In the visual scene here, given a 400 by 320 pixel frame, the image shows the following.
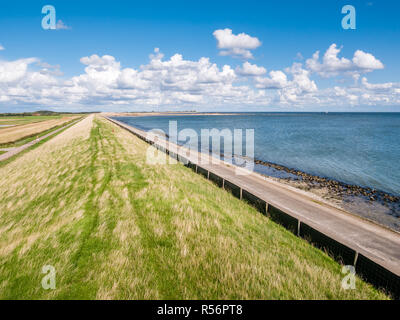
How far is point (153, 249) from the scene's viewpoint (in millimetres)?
6992

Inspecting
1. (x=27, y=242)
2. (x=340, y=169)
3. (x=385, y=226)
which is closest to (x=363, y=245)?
(x=385, y=226)

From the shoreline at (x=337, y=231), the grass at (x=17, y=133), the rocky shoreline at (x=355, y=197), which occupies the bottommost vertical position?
the rocky shoreline at (x=355, y=197)

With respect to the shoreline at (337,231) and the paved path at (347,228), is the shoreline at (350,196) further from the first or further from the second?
the paved path at (347,228)

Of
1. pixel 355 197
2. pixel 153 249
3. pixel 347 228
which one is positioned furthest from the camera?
pixel 355 197

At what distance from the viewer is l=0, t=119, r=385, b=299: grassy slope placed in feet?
18.0

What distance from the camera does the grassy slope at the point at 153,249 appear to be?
18.0ft

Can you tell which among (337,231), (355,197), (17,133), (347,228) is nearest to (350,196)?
(355,197)

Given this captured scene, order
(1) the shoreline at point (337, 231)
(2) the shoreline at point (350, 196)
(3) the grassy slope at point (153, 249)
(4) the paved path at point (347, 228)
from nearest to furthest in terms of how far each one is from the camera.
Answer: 1. (3) the grassy slope at point (153, 249)
2. (1) the shoreline at point (337, 231)
3. (4) the paved path at point (347, 228)
4. (2) the shoreline at point (350, 196)

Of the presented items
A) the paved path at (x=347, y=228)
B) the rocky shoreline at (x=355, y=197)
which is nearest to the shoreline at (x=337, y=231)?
the paved path at (x=347, y=228)

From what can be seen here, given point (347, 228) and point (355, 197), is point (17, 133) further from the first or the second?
point (355, 197)

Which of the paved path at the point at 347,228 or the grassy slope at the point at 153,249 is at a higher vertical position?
the grassy slope at the point at 153,249

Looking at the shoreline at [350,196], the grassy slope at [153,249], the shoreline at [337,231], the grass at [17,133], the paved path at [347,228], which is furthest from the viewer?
the grass at [17,133]

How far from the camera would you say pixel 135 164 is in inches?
729
